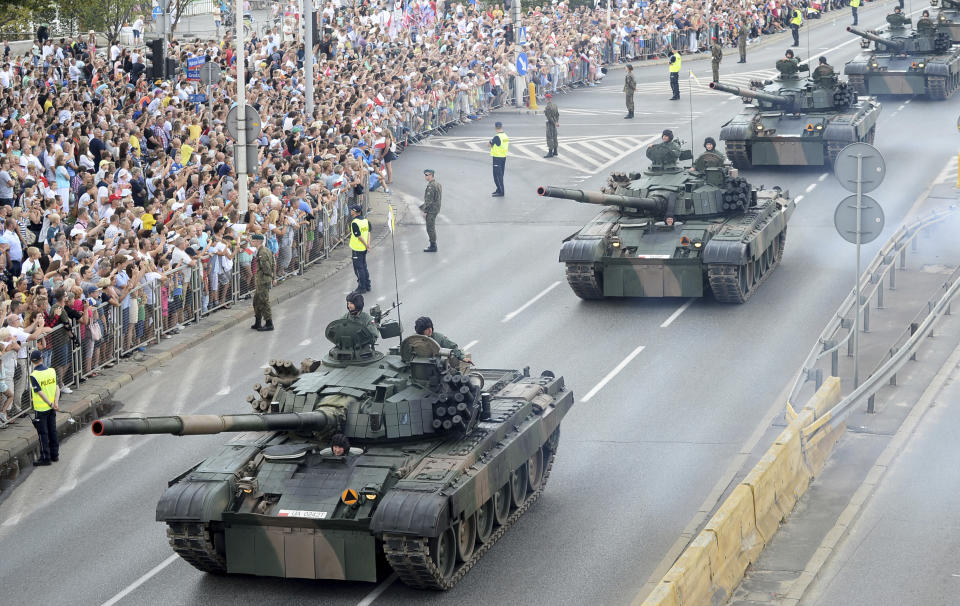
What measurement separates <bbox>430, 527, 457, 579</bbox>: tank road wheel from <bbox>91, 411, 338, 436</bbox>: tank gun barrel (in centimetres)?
195

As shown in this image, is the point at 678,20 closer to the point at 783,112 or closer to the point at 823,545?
the point at 783,112

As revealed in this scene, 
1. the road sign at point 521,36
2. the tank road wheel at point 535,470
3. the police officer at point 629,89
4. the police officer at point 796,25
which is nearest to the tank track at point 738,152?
the police officer at point 629,89

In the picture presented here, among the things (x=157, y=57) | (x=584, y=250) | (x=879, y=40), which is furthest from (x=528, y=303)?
(x=879, y=40)

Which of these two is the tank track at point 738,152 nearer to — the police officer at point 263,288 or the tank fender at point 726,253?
the tank fender at point 726,253

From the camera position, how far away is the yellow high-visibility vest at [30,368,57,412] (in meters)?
22.5

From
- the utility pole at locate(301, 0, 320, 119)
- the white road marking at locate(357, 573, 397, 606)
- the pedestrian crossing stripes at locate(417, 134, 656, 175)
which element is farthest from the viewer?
the pedestrian crossing stripes at locate(417, 134, 656, 175)

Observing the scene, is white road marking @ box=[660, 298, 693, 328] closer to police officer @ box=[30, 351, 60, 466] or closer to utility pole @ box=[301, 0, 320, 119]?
police officer @ box=[30, 351, 60, 466]

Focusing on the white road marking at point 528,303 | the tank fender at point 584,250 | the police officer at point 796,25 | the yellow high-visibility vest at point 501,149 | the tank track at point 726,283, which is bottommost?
the white road marking at point 528,303

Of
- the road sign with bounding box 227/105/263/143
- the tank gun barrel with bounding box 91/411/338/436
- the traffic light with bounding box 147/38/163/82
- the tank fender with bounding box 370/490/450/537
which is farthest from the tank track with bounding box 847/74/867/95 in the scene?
the tank fender with bounding box 370/490/450/537

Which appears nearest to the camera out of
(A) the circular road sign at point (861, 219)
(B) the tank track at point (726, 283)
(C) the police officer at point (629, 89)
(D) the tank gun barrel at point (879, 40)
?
(A) the circular road sign at point (861, 219)

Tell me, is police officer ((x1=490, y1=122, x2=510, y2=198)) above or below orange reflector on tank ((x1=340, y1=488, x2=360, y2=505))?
above

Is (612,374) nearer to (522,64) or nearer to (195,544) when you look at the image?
(195,544)

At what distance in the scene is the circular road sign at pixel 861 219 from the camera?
22109mm

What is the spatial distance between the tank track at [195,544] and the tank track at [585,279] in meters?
13.1
